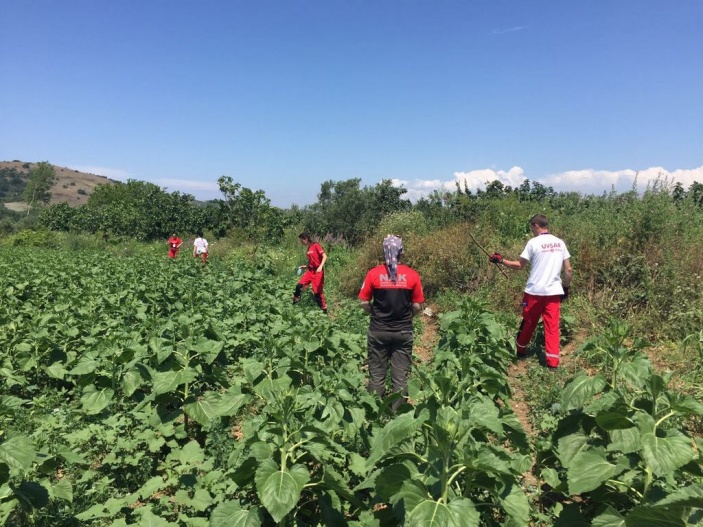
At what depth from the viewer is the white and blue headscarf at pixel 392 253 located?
4.56m

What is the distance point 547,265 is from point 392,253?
2902 mm

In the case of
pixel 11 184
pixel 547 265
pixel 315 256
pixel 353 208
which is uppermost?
pixel 11 184

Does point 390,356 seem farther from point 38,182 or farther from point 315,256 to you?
point 38,182

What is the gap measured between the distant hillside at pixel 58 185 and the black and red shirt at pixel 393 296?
137139 mm

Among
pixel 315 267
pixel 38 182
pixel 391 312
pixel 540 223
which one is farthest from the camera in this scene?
pixel 38 182

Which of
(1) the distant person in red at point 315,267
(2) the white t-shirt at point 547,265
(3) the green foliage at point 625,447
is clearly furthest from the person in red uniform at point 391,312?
(1) the distant person in red at point 315,267

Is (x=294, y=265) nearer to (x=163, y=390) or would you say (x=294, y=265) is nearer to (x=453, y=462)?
(x=163, y=390)

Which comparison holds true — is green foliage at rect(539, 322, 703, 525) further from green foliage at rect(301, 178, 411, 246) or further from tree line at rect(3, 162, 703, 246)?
green foliage at rect(301, 178, 411, 246)

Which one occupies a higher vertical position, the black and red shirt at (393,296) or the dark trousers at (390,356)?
the black and red shirt at (393,296)

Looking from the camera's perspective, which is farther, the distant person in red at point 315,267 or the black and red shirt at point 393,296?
the distant person in red at point 315,267

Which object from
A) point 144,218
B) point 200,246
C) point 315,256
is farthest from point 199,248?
point 144,218

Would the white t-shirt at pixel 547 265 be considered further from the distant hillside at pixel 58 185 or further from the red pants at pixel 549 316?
the distant hillside at pixel 58 185

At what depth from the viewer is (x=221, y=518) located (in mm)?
2295

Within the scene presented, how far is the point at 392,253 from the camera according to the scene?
456 centimetres
